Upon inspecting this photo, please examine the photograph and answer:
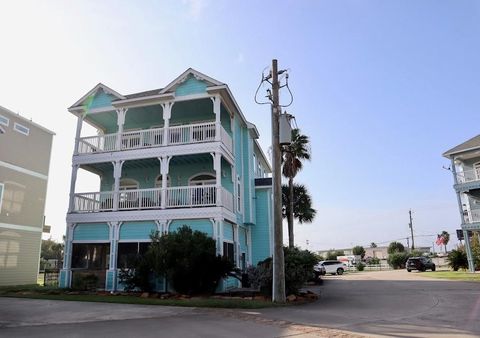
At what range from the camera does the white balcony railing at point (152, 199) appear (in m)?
18.7

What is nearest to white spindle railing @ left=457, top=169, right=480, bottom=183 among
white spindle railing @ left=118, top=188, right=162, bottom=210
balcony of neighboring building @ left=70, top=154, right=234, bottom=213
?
balcony of neighboring building @ left=70, top=154, right=234, bottom=213

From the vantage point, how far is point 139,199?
19656mm

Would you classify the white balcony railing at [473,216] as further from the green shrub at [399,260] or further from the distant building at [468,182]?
the green shrub at [399,260]

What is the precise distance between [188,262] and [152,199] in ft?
17.8

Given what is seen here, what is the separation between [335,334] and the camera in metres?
8.43

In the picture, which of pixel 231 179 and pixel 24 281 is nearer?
pixel 231 179

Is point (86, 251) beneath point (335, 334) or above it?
above

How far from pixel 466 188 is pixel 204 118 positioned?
23.1m

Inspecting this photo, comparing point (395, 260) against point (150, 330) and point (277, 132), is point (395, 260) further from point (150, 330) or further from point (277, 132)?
point (150, 330)

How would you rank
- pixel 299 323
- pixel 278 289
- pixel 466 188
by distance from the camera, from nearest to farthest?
1. pixel 299 323
2. pixel 278 289
3. pixel 466 188

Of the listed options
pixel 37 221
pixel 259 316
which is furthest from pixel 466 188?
pixel 37 221

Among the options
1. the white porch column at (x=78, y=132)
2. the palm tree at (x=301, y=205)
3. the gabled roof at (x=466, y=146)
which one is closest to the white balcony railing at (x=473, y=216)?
the gabled roof at (x=466, y=146)

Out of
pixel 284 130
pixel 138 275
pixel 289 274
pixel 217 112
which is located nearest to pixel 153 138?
pixel 217 112

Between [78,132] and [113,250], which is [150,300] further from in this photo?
[78,132]
